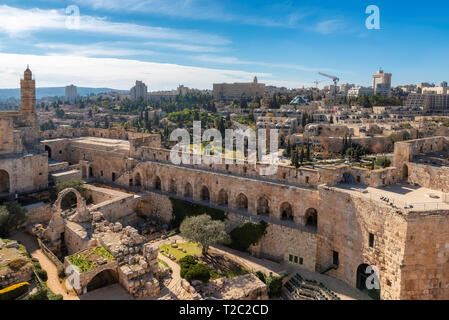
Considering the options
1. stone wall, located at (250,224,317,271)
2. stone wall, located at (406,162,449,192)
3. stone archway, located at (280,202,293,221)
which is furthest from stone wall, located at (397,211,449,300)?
stone archway, located at (280,202,293,221)

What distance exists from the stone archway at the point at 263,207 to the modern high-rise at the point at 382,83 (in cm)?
14769

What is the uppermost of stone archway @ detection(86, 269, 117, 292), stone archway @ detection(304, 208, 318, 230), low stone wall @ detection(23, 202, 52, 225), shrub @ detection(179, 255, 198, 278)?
stone archway @ detection(304, 208, 318, 230)

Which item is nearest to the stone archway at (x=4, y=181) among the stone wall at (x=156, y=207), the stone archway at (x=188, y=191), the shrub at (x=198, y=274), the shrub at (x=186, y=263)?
the stone wall at (x=156, y=207)

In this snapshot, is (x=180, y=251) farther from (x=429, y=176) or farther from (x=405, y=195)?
(x=429, y=176)

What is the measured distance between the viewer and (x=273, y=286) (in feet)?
58.3

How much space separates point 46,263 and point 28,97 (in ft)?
68.6

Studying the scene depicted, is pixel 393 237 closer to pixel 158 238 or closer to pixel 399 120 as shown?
pixel 158 238

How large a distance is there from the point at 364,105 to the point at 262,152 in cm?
5126

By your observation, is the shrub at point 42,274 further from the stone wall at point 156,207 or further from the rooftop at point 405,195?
the rooftop at point 405,195

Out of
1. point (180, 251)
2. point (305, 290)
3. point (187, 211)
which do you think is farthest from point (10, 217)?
point (305, 290)

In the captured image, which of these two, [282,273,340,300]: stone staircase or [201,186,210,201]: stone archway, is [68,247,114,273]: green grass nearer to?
[201,186,210,201]: stone archway

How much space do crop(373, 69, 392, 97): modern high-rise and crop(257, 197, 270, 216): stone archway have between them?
5814 inches

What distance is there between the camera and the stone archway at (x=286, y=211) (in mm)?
21117

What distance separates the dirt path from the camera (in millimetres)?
15742
